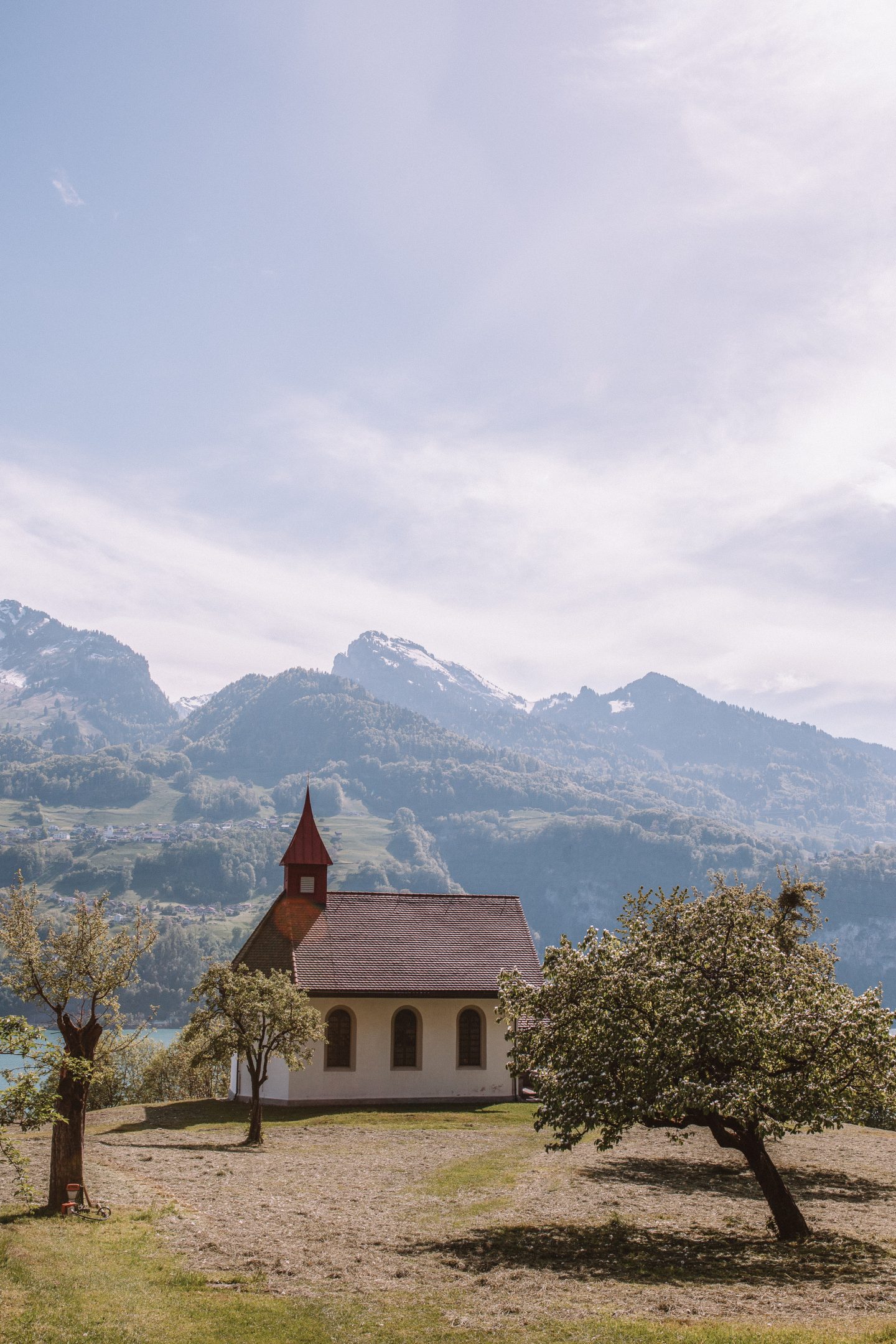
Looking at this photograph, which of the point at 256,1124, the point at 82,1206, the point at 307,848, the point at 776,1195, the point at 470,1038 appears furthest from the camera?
the point at 307,848

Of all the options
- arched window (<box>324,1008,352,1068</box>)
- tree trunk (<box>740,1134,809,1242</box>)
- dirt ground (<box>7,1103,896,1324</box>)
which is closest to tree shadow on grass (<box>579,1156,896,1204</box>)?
dirt ground (<box>7,1103,896,1324</box>)

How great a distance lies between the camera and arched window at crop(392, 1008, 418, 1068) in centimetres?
5350

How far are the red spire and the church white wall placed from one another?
385 inches

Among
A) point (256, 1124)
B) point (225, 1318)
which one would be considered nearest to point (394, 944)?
point (256, 1124)

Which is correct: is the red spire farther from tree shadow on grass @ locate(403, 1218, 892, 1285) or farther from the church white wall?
tree shadow on grass @ locate(403, 1218, 892, 1285)

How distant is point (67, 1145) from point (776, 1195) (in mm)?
17353

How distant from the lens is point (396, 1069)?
5319cm

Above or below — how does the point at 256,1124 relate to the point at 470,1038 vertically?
below

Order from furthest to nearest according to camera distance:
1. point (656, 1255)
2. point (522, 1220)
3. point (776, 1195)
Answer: point (522, 1220), point (776, 1195), point (656, 1255)

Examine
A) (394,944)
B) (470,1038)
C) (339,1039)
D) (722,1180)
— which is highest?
(394,944)

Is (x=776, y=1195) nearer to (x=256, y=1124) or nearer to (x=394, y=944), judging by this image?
(x=256, y=1124)

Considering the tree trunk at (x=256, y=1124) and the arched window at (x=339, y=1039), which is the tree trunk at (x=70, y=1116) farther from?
the arched window at (x=339, y=1039)

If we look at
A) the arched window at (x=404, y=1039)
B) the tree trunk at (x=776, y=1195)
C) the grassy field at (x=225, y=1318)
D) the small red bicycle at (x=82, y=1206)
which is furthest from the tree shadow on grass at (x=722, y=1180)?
the arched window at (x=404, y=1039)

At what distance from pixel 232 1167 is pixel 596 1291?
17806 mm
